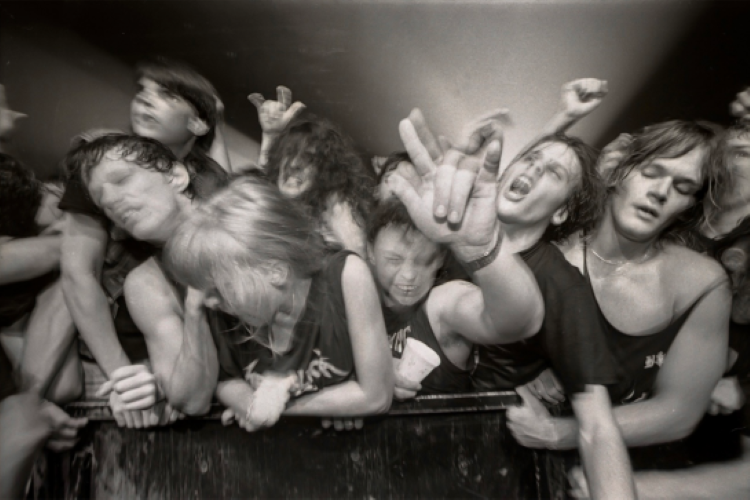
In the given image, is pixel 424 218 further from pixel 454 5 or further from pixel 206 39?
pixel 206 39

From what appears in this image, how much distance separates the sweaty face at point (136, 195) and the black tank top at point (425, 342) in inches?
23.9

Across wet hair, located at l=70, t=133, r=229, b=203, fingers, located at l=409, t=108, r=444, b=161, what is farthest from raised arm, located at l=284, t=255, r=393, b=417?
wet hair, located at l=70, t=133, r=229, b=203

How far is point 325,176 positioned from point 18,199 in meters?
0.84

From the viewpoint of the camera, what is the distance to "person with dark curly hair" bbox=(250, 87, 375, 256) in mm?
1503

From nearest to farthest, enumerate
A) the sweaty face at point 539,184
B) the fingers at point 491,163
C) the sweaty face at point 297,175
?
the fingers at point 491,163 → the sweaty face at point 539,184 → the sweaty face at point 297,175

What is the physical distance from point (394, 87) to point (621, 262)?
28.9 inches

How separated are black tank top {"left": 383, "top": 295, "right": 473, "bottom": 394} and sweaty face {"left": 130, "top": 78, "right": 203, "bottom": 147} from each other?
715 mm

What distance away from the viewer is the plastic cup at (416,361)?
1.49 meters

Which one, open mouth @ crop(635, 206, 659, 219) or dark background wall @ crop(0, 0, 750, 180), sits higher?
dark background wall @ crop(0, 0, 750, 180)

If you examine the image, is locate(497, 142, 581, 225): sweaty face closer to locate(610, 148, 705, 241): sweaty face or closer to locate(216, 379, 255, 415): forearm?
locate(610, 148, 705, 241): sweaty face

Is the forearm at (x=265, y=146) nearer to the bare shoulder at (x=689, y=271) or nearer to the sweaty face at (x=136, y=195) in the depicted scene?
the sweaty face at (x=136, y=195)

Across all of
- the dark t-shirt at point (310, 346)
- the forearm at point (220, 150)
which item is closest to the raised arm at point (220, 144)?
the forearm at point (220, 150)

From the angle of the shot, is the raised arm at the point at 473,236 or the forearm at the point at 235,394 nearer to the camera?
the raised arm at the point at 473,236

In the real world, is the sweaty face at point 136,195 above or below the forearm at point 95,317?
above
